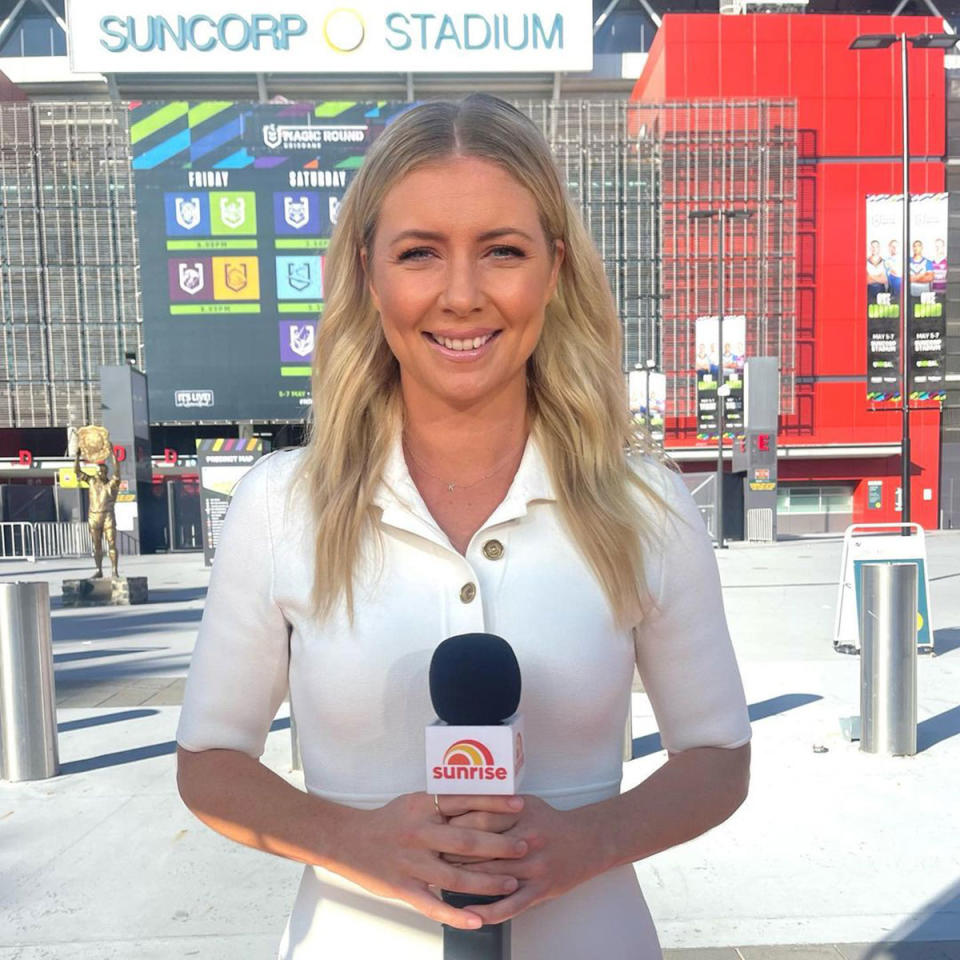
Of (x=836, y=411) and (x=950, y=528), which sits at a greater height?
(x=836, y=411)

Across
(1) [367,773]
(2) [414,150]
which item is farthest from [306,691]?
(2) [414,150]

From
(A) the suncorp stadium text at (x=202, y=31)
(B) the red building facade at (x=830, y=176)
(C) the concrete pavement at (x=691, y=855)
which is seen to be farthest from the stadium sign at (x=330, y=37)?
(C) the concrete pavement at (x=691, y=855)

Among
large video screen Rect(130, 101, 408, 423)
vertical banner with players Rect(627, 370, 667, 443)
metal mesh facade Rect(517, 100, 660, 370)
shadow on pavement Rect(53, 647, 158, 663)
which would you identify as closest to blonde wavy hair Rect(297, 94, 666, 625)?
shadow on pavement Rect(53, 647, 158, 663)

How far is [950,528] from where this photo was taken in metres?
33.2

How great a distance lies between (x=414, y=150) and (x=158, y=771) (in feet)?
16.5

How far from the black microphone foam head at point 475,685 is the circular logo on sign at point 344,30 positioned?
121 feet

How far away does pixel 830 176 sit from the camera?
33.5 m

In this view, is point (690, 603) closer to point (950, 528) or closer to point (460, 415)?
point (460, 415)

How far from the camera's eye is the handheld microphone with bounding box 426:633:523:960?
3.39ft

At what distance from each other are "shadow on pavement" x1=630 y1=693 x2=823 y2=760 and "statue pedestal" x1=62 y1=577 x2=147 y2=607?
32.1 ft

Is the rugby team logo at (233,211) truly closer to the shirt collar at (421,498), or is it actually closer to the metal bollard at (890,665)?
the metal bollard at (890,665)

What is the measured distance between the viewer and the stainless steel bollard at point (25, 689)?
5414mm

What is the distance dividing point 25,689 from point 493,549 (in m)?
5.04

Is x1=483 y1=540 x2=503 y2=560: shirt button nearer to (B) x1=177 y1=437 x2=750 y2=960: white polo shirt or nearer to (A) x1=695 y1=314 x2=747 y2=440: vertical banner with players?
(B) x1=177 y1=437 x2=750 y2=960: white polo shirt
